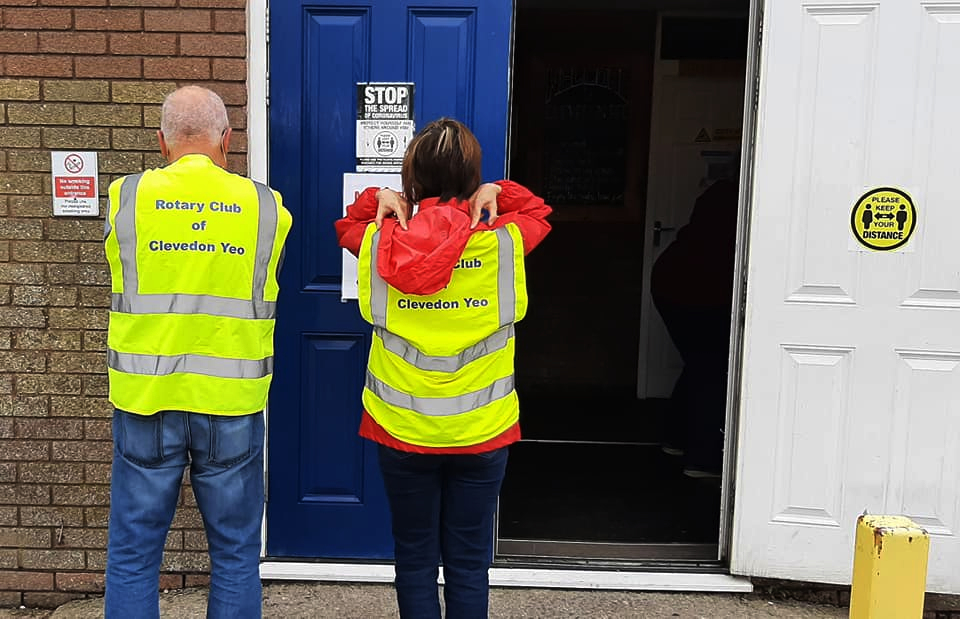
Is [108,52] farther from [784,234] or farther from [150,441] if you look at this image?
[784,234]

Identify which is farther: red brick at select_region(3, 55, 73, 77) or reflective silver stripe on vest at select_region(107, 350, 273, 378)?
red brick at select_region(3, 55, 73, 77)

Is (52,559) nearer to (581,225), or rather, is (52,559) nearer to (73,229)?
(73,229)

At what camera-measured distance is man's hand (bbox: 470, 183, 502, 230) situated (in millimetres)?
2533

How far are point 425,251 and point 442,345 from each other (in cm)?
29

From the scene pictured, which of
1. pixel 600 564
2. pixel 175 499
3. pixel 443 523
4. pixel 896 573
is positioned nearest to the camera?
pixel 896 573

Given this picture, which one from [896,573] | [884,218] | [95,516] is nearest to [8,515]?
[95,516]

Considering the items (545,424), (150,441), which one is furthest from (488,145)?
(545,424)

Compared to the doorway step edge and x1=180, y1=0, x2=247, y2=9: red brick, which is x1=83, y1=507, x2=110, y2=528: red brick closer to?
the doorway step edge

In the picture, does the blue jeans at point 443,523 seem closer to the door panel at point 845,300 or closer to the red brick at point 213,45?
the door panel at point 845,300

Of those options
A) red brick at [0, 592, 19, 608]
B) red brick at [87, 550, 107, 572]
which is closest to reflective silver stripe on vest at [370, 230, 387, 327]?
red brick at [87, 550, 107, 572]

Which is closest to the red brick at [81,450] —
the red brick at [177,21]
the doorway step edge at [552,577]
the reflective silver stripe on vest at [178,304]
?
the doorway step edge at [552,577]

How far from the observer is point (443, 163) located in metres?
2.49

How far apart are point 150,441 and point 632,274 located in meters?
4.99

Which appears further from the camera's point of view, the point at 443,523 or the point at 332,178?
the point at 332,178
